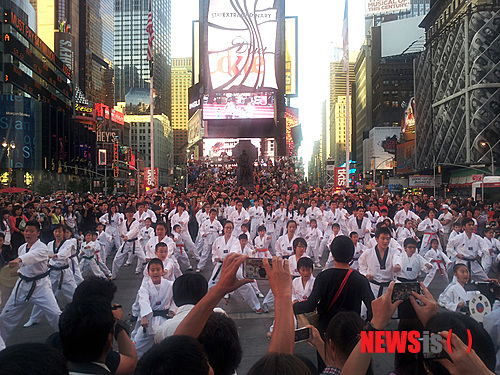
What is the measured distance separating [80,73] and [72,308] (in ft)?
426

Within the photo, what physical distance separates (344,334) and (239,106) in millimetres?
68804

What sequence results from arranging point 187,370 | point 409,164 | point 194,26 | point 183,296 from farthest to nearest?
point 194,26 → point 409,164 → point 183,296 → point 187,370

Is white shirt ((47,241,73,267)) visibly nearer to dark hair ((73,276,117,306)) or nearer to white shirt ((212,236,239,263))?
white shirt ((212,236,239,263))

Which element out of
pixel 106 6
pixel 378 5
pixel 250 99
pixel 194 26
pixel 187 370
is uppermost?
pixel 106 6

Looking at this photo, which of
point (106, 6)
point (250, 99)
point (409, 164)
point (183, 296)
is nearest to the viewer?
point (183, 296)

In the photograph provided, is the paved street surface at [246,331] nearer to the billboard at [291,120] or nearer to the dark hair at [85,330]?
the dark hair at [85,330]

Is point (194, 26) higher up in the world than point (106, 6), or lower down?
lower down

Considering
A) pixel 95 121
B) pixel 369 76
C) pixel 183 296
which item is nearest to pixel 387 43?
pixel 369 76

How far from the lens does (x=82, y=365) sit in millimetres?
2371

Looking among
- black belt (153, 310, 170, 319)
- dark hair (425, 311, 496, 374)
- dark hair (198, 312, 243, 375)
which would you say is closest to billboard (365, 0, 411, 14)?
black belt (153, 310, 170, 319)

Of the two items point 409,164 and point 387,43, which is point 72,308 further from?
point 387,43

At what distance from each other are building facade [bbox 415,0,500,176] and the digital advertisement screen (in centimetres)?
2633

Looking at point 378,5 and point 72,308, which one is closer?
point 72,308

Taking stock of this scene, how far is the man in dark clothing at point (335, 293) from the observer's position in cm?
405
